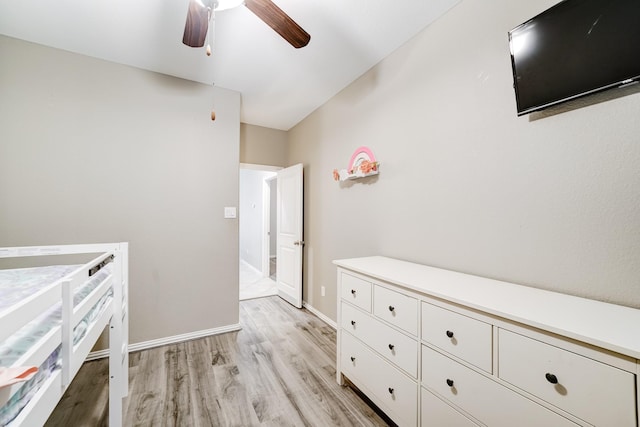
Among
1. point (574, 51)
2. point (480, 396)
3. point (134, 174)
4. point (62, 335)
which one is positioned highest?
point (574, 51)

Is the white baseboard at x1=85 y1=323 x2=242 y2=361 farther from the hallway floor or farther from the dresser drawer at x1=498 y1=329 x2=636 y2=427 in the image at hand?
the dresser drawer at x1=498 y1=329 x2=636 y2=427

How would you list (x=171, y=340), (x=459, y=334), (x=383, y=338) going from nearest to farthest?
(x=459, y=334), (x=383, y=338), (x=171, y=340)

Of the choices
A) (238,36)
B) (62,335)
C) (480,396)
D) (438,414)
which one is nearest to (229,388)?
(62,335)

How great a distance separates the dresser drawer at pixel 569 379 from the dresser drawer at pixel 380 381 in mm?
548

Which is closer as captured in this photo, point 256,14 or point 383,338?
point 256,14

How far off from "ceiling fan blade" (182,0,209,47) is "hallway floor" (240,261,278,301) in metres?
3.16

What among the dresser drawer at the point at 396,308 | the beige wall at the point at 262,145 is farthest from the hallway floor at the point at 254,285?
the dresser drawer at the point at 396,308

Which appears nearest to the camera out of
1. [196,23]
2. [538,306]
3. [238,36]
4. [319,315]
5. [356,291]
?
[538,306]

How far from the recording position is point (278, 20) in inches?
49.4

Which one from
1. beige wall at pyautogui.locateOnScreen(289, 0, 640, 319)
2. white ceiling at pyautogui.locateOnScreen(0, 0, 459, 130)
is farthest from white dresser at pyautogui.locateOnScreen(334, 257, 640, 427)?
white ceiling at pyautogui.locateOnScreen(0, 0, 459, 130)

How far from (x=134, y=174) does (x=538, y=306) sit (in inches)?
117

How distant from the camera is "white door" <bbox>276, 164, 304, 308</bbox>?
3324 mm

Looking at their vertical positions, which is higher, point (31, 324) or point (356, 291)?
point (31, 324)

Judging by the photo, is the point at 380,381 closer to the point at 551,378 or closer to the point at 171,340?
the point at 551,378
